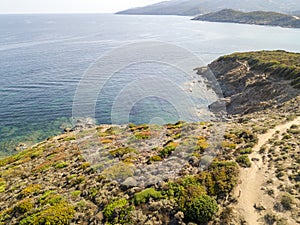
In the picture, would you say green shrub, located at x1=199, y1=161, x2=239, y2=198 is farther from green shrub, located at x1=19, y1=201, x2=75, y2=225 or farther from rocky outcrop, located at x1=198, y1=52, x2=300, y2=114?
rocky outcrop, located at x1=198, y1=52, x2=300, y2=114

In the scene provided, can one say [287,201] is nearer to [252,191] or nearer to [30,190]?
[252,191]

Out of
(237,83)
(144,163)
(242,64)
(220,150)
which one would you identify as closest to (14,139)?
(144,163)

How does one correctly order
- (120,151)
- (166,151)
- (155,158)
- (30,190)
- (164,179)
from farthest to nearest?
(120,151), (166,151), (155,158), (30,190), (164,179)

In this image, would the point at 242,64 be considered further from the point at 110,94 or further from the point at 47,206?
the point at 47,206

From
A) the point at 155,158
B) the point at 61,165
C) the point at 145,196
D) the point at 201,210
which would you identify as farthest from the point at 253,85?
the point at 145,196

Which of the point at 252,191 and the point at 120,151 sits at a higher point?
the point at 252,191

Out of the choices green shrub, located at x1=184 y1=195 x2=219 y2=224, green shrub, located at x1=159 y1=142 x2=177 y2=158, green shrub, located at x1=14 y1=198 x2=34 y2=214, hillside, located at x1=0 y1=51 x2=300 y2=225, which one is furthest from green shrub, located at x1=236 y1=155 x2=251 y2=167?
green shrub, located at x1=14 y1=198 x2=34 y2=214
